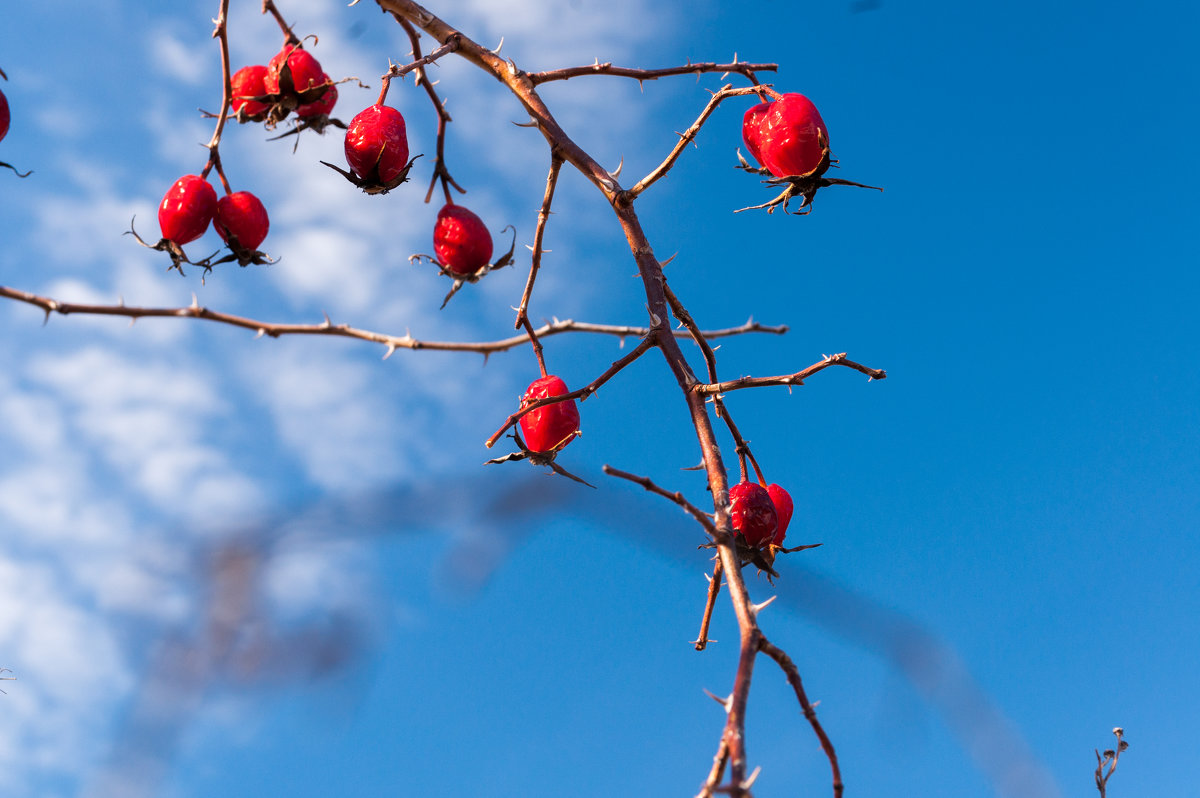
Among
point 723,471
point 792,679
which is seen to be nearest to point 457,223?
point 723,471

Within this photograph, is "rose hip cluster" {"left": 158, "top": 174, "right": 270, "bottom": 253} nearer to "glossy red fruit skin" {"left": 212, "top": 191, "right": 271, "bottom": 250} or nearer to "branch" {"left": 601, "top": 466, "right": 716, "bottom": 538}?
"glossy red fruit skin" {"left": 212, "top": 191, "right": 271, "bottom": 250}

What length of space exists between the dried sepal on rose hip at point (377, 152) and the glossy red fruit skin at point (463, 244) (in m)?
0.24

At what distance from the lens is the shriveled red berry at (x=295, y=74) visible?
131 inches

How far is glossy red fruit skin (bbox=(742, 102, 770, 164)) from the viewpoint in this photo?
9.06ft

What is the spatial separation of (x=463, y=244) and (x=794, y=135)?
1098 millimetres

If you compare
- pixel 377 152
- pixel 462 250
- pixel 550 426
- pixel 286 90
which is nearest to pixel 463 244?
pixel 462 250

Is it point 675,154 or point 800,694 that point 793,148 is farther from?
point 800,694

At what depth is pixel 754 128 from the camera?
9.12ft

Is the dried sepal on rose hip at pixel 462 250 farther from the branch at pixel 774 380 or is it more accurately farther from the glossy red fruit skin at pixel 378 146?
the branch at pixel 774 380

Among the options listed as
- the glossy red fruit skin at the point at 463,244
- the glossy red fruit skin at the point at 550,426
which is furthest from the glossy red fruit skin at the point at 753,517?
the glossy red fruit skin at the point at 463,244

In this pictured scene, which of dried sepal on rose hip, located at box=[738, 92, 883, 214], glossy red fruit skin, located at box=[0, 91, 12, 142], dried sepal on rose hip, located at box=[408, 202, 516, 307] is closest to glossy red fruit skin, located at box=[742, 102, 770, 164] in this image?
dried sepal on rose hip, located at box=[738, 92, 883, 214]

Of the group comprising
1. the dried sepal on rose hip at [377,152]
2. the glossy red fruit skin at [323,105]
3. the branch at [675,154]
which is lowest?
the branch at [675,154]

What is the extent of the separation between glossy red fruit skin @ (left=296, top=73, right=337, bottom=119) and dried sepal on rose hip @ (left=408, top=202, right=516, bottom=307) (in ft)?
2.34

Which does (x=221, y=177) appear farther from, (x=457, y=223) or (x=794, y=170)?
(x=794, y=170)
